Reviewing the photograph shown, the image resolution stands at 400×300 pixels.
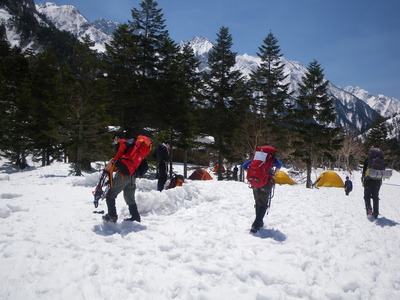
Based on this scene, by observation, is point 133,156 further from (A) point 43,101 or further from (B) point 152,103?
(A) point 43,101

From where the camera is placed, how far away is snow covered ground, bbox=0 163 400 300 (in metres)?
2.57

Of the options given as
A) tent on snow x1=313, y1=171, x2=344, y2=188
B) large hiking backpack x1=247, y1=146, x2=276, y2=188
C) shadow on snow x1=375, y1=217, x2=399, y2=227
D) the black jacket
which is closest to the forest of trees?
tent on snow x1=313, y1=171, x2=344, y2=188

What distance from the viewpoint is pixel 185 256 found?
3.38 m

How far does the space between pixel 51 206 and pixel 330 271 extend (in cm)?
601

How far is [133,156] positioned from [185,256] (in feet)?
6.89

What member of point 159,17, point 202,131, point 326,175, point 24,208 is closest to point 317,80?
point 326,175

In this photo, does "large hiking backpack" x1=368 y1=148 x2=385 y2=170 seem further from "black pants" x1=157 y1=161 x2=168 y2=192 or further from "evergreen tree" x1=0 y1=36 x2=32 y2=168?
"evergreen tree" x1=0 y1=36 x2=32 y2=168

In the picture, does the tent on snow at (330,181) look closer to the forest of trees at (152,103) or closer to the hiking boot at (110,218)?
the forest of trees at (152,103)

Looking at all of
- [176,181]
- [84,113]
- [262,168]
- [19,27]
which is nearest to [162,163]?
[176,181]

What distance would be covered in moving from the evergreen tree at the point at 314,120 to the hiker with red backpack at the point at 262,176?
1914 cm

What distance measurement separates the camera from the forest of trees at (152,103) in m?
16.3

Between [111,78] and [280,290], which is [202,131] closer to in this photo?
[111,78]

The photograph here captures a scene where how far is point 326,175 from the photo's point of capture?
21.6 m

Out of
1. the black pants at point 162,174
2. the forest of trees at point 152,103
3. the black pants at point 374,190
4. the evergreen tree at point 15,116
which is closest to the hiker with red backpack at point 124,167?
the black pants at point 162,174
